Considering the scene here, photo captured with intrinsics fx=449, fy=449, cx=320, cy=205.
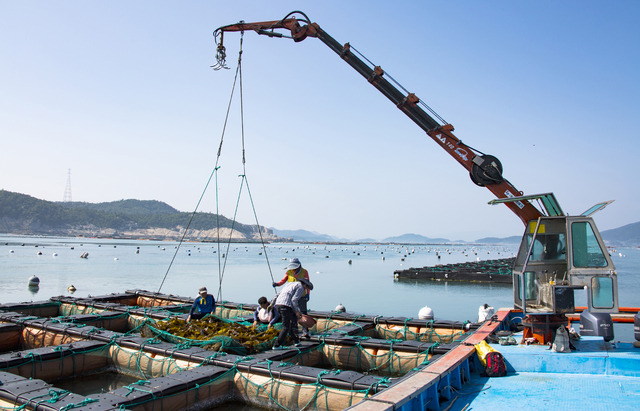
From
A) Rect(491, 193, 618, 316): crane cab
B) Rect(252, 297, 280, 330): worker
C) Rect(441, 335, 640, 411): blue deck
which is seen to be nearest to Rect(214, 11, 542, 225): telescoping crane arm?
Rect(491, 193, 618, 316): crane cab

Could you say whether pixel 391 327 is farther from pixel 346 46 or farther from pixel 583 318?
pixel 346 46

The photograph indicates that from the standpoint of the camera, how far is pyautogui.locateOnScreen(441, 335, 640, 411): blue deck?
6000 millimetres

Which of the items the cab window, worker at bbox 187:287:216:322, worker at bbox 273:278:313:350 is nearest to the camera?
the cab window

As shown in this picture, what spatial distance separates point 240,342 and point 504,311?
6910 millimetres

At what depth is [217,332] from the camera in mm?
10703

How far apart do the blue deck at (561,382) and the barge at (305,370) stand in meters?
0.02

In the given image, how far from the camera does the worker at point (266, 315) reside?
38.7ft

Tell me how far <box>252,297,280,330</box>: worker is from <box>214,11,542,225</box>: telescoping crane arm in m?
6.07

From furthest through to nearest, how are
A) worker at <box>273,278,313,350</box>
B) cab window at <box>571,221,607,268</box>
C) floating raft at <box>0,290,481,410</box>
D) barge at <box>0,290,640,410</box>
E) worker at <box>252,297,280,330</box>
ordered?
worker at <box>252,297,280,330</box> < worker at <box>273,278,313,350</box> < cab window at <box>571,221,607,268</box> < floating raft at <box>0,290,481,410</box> < barge at <box>0,290,640,410</box>

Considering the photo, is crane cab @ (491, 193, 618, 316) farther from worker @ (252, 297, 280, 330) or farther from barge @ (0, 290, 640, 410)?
worker @ (252, 297, 280, 330)

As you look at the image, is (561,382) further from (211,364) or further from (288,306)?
(211,364)

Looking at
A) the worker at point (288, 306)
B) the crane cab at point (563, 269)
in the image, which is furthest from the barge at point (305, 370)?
the crane cab at point (563, 269)

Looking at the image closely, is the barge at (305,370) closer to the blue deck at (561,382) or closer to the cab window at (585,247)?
the blue deck at (561,382)

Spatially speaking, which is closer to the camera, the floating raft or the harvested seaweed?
the floating raft
